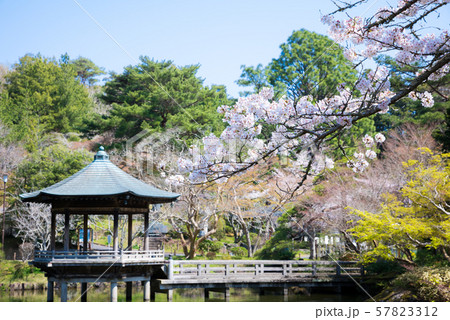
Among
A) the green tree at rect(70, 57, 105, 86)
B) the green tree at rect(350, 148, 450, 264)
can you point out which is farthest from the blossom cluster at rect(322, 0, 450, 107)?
the green tree at rect(70, 57, 105, 86)

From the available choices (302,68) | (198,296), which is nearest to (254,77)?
(302,68)

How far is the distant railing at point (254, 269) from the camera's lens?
12.8 meters

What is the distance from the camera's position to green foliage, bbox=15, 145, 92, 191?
1909cm

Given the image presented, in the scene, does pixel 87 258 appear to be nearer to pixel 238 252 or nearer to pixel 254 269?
pixel 254 269

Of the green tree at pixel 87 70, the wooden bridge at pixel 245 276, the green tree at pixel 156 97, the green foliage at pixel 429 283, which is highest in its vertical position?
the green tree at pixel 87 70

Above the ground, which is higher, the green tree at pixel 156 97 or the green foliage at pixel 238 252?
the green tree at pixel 156 97

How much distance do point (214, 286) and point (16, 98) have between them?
63.5ft

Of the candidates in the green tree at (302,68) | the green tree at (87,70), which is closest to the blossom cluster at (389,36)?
the green tree at (302,68)

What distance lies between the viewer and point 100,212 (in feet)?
38.7

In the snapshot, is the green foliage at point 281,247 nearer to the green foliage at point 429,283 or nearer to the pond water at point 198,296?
the pond water at point 198,296

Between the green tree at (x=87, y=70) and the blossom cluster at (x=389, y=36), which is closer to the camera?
the blossom cluster at (x=389, y=36)

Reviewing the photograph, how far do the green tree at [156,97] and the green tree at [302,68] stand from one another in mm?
2366

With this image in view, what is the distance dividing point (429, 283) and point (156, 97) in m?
15.1

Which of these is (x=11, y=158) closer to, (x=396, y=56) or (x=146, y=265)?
(x=146, y=265)
